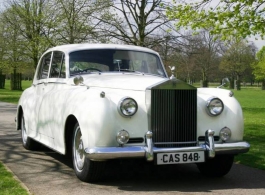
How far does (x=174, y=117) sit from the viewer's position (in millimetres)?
5605

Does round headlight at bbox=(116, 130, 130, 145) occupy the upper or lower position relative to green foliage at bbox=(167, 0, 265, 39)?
lower

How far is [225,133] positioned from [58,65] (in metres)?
3.13

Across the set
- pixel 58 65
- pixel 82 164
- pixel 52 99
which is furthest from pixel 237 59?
pixel 82 164

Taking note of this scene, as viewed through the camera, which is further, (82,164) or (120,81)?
(120,81)

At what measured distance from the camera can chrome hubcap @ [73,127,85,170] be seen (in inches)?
229

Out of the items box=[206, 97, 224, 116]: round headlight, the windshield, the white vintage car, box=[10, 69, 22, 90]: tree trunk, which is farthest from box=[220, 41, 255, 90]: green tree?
box=[206, 97, 224, 116]: round headlight

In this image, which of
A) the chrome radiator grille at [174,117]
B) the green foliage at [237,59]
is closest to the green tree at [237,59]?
the green foliage at [237,59]

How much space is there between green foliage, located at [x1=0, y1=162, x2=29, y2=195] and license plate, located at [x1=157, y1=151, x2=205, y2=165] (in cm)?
163

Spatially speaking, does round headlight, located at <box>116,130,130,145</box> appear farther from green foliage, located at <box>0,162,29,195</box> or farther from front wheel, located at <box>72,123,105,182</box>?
green foliage, located at <box>0,162,29,195</box>

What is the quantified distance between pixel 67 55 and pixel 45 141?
1434mm

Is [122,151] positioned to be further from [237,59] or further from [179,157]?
[237,59]

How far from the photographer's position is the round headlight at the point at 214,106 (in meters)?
5.81

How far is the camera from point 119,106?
540 centimetres

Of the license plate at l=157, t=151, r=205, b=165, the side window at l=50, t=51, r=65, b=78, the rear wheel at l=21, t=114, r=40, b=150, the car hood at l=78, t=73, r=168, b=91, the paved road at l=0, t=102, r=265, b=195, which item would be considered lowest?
the paved road at l=0, t=102, r=265, b=195
